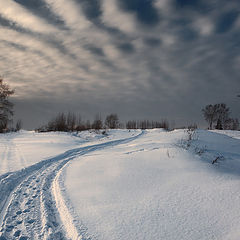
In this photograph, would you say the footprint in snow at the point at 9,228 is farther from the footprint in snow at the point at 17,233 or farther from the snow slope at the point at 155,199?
the snow slope at the point at 155,199

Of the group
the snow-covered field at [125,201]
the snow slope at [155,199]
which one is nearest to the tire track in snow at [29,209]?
the snow-covered field at [125,201]

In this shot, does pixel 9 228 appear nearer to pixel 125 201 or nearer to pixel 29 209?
pixel 29 209

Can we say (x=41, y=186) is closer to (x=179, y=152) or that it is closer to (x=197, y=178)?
(x=197, y=178)

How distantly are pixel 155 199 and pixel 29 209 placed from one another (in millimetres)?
2442

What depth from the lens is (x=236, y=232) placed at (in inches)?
99.9

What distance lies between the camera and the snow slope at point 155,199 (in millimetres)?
2686

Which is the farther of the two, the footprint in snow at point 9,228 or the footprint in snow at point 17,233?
the footprint in snow at point 9,228

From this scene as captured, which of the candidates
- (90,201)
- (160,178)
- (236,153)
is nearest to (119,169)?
(160,178)

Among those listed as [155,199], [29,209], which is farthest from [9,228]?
[155,199]

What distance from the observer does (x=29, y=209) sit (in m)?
3.47

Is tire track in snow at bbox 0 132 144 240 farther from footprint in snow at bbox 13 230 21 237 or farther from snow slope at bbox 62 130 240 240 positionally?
snow slope at bbox 62 130 240 240

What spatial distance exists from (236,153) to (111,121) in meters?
38.5

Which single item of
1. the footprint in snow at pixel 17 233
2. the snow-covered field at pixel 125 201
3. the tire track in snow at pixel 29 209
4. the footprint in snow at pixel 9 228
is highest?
the snow-covered field at pixel 125 201

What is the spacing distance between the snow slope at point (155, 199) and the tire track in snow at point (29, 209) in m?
0.27
